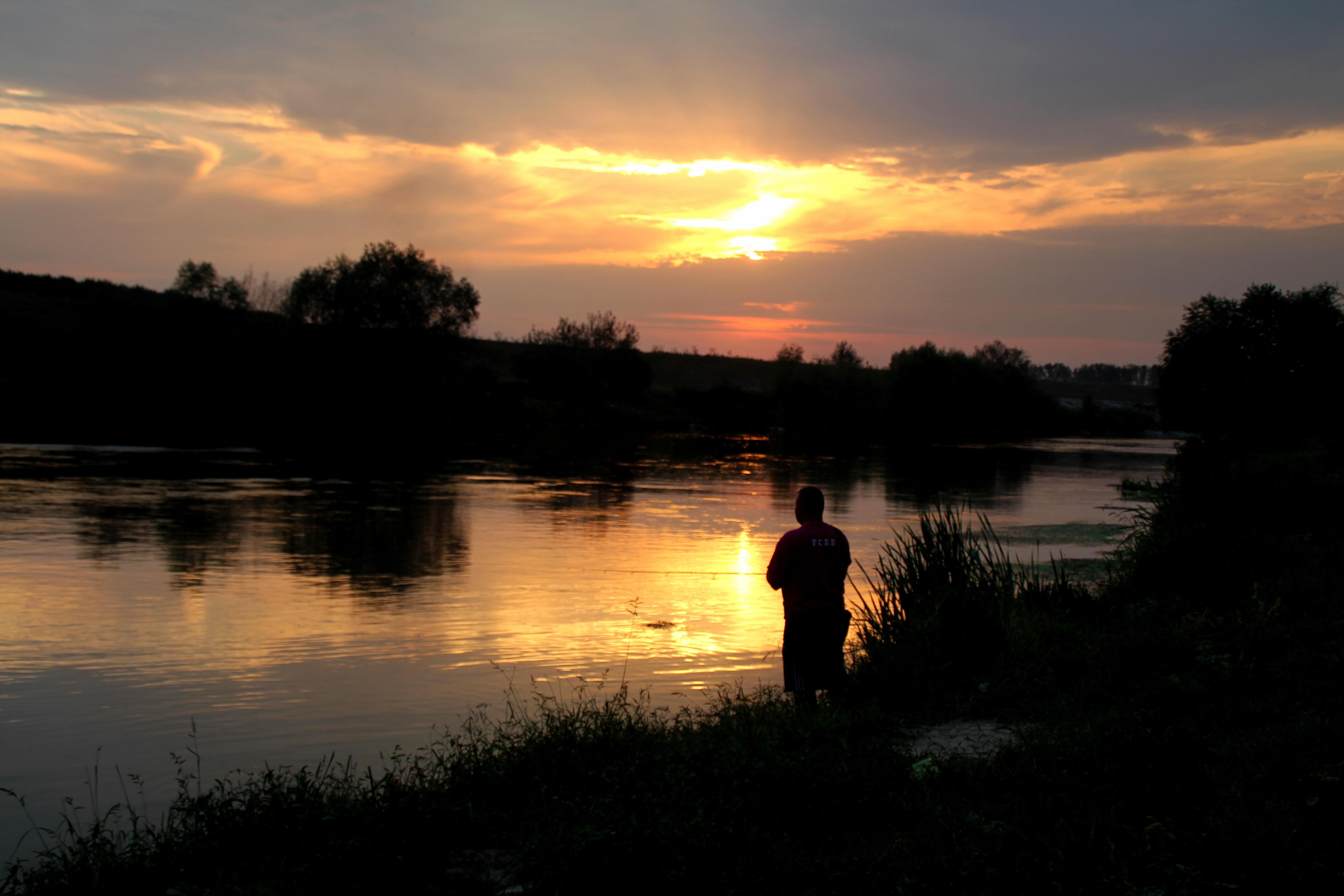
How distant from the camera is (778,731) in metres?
7.20

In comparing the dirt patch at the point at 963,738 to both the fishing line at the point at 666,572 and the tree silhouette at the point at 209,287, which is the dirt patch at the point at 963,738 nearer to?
the fishing line at the point at 666,572

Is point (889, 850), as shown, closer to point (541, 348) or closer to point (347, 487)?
point (347, 487)

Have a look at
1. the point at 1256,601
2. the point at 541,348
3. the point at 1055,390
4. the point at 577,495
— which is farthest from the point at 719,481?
the point at 1055,390

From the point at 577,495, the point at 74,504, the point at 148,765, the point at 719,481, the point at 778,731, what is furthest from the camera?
the point at 719,481

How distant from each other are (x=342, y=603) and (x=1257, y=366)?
27165 mm

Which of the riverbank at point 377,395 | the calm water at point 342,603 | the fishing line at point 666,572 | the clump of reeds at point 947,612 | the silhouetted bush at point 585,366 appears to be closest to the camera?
the clump of reeds at point 947,612

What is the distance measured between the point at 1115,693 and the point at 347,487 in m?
30.2

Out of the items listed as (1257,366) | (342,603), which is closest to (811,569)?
(342,603)

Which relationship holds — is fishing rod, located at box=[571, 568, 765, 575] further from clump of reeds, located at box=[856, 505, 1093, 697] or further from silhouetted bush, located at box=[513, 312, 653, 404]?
silhouetted bush, located at box=[513, 312, 653, 404]

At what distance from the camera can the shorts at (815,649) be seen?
809cm

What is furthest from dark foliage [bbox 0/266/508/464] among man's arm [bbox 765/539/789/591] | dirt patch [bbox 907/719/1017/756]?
dirt patch [bbox 907/719/1017/756]

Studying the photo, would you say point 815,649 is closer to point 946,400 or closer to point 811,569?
point 811,569

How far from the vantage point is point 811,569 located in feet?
26.4

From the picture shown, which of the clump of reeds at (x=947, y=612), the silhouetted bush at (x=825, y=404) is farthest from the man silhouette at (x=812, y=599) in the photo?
the silhouetted bush at (x=825, y=404)
